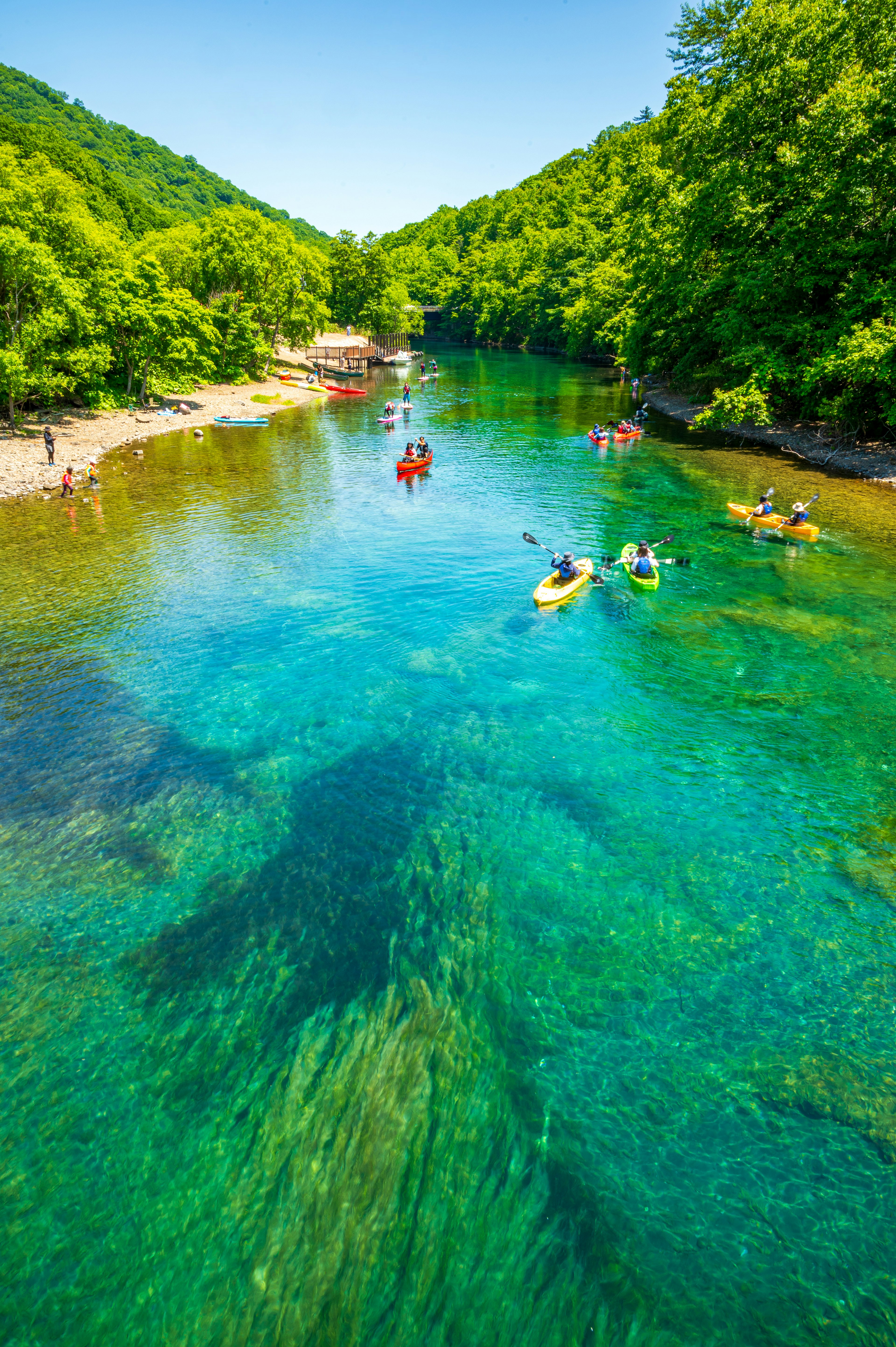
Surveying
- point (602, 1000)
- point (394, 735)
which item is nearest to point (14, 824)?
point (394, 735)

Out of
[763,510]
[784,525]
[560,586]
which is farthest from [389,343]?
[560,586]

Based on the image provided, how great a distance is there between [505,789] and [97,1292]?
990 centimetres

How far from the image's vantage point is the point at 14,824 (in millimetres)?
13156

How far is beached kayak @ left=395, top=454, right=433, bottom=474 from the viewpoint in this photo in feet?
130

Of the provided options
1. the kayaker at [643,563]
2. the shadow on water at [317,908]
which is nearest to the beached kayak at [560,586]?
the kayaker at [643,563]

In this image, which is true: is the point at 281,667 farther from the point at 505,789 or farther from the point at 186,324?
the point at 186,324

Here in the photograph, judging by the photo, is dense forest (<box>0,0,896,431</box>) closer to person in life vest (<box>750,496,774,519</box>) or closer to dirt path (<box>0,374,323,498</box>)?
dirt path (<box>0,374,323,498</box>)

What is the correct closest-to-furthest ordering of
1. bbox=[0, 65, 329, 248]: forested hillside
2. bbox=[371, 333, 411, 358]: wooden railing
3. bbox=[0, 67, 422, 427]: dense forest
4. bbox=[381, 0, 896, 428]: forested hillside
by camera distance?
bbox=[381, 0, 896, 428]: forested hillside, bbox=[0, 67, 422, 427]: dense forest, bbox=[371, 333, 411, 358]: wooden railing, bbox=[0, 65, 329, 248]: forested hillside

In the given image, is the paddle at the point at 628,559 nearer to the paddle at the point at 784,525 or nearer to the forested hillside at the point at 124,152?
the paddle at the point at 784,525

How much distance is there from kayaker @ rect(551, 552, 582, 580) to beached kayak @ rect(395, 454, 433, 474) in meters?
19.3

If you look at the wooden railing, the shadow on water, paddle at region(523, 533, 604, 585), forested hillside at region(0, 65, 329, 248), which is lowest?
the shadow on water

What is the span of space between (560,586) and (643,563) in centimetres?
325

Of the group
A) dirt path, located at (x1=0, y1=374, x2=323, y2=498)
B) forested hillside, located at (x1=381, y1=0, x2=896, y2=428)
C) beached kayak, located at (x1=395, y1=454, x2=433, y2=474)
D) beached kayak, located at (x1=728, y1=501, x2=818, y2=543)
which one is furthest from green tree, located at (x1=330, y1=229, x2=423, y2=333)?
beached kayak, located at (x1=728, y1=501, x2=818, y2=543)

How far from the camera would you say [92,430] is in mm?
45000
